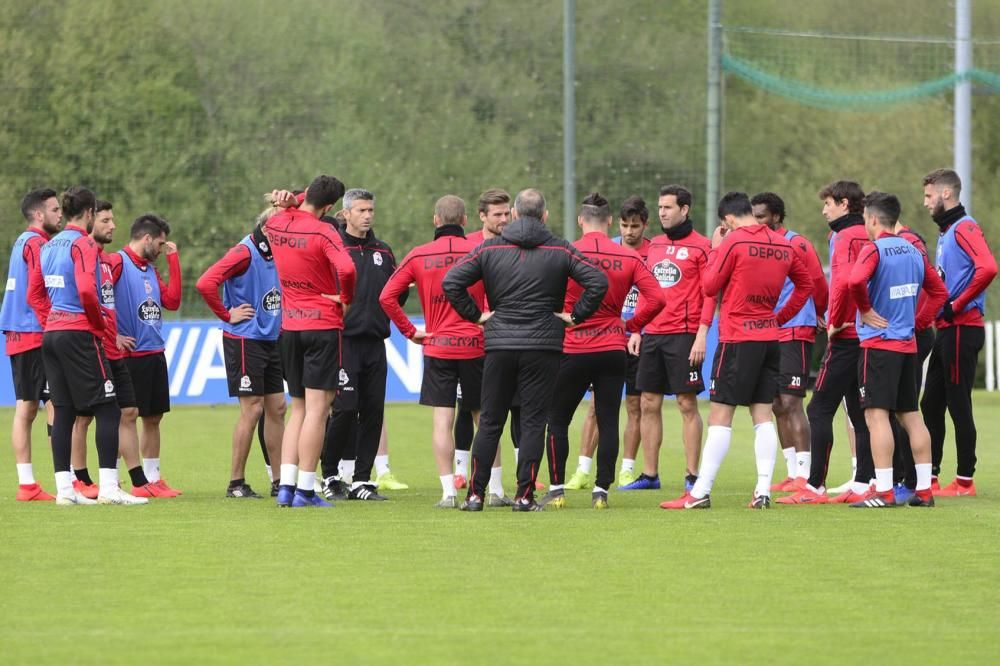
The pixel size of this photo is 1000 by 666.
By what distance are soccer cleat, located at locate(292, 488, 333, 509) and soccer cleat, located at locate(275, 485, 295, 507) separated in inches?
1.2

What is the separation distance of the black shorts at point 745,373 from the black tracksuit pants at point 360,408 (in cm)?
237

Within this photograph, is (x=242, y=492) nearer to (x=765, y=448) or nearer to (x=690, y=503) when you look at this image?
(x=690, y=503)

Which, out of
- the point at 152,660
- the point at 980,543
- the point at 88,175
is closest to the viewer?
the point at 152,660

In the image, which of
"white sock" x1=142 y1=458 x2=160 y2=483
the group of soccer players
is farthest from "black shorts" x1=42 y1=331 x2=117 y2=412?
"white sock" x1=142 y1=458 x2=160 y2=483

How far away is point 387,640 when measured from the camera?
21.3ft

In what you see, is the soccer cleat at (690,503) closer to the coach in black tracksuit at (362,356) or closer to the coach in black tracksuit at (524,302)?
the coach in black tracksuit at (524,302)

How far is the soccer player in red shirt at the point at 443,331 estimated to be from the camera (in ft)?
35.0

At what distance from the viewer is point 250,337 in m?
11.7

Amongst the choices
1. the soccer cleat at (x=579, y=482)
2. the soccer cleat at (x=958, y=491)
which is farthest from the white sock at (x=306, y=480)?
the soccer cleat at (x=958, y=491)

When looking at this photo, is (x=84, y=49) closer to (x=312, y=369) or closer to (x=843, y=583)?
(x=312, y=369)

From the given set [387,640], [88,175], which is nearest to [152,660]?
[387,640]

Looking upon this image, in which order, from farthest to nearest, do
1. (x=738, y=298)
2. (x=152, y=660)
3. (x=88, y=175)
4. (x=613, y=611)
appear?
1. (x=88, y=175)
2. (x=738, y=298)
3. (x=613, y=611)
4. (x=152, y=660)

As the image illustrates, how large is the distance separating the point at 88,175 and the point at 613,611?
23.3m

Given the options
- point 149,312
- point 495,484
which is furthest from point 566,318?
point 149,312
